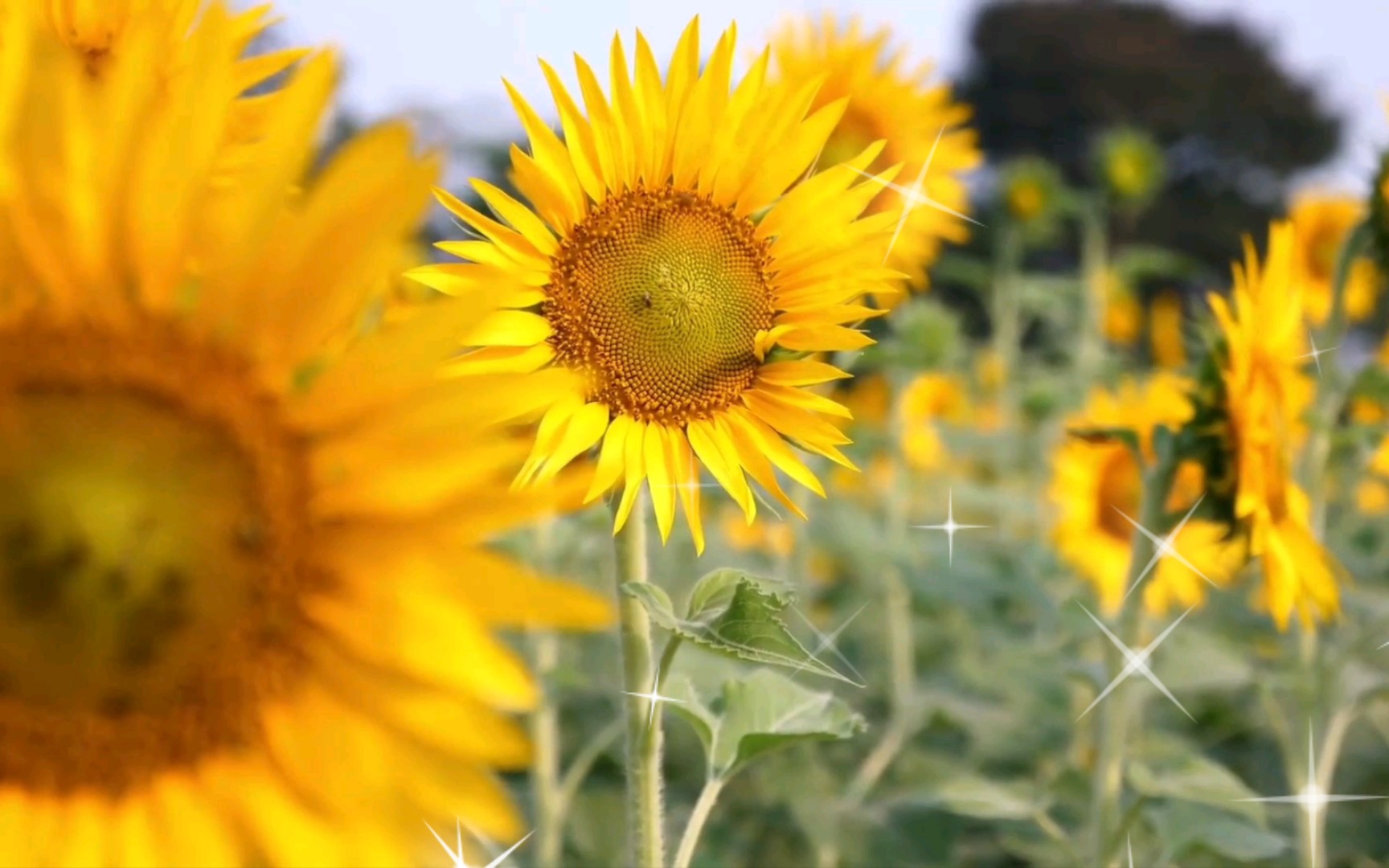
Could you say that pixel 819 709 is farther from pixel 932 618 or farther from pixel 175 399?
pixel 932 618

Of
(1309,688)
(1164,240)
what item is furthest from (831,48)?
(1164,240)

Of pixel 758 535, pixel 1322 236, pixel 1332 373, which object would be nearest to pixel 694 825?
pixel 1332 373

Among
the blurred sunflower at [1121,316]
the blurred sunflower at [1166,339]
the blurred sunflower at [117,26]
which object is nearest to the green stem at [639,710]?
the blurred sunflower at [117,26]

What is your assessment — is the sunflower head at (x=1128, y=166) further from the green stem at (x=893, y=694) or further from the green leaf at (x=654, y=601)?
the green leaf at (x=654, y=601)

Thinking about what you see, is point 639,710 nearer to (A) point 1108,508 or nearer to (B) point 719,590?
(B) point 719,590

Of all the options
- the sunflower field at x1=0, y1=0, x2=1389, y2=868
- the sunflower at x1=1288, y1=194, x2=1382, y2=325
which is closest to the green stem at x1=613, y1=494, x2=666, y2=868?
the sunflower field at x1=0, y1=0, x2=1389, y2=868

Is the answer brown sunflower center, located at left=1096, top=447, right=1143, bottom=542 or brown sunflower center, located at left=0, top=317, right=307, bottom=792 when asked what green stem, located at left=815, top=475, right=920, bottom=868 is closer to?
brown sunflower center, located at left=1096, top=447, right=1143, bottom=542
